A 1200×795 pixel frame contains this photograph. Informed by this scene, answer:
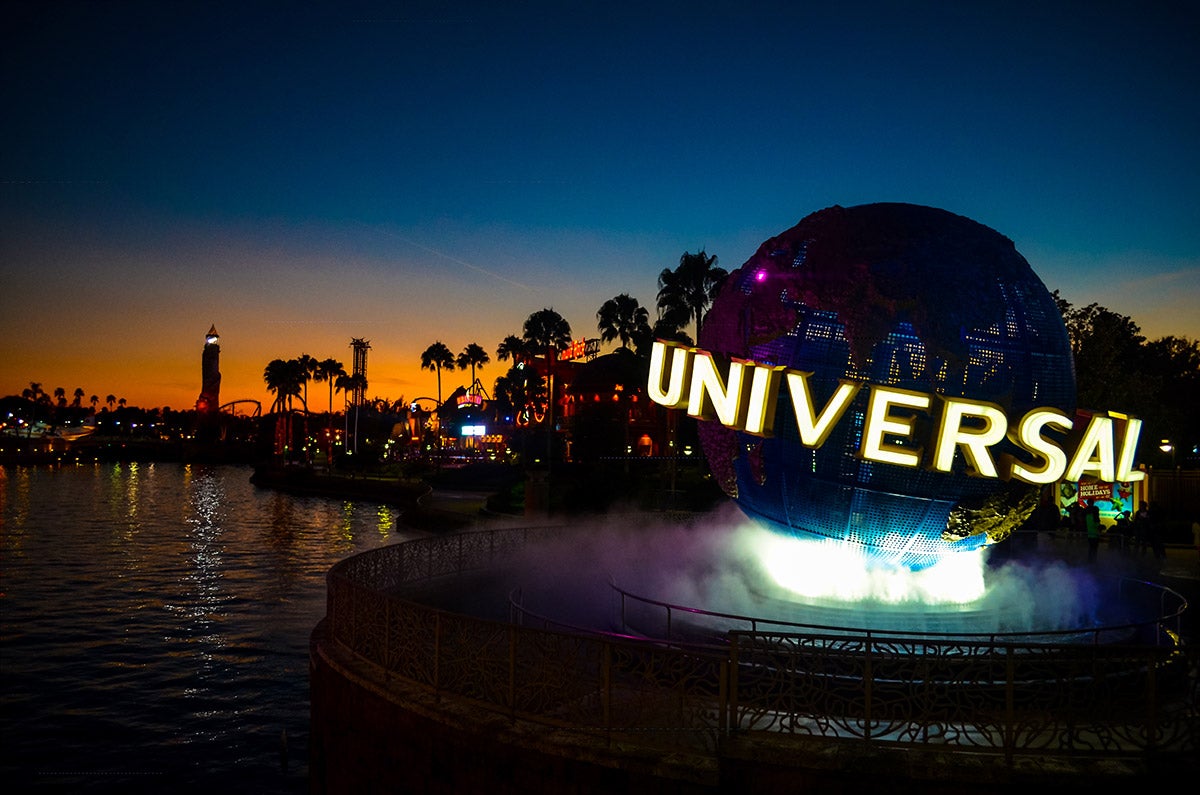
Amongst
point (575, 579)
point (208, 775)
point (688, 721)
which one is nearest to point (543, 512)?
point (575, 579)


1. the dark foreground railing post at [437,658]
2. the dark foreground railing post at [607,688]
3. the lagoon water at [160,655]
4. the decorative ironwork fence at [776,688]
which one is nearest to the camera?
the decorative ironwork fence at [776,688]

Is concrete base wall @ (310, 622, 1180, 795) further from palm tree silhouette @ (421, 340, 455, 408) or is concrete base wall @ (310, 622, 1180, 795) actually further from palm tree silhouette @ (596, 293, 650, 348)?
palm tree silhouette @ (421, 340, 455, 408)

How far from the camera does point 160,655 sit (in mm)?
19531

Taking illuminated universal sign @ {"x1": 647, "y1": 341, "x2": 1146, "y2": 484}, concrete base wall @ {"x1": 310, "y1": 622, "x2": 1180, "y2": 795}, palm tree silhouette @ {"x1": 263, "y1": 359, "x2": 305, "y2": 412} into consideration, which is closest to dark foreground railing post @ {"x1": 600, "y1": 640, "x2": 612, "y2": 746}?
concrete base wall @ {"x1": 310, "y1": 622, "x2": 1180, "y2": 795}

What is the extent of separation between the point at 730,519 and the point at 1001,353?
11.9 metres

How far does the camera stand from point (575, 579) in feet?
55.4

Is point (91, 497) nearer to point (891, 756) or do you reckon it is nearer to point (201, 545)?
point (201, 545)

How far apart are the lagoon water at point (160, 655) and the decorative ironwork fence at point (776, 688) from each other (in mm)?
6577

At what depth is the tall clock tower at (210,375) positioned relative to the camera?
580 feet

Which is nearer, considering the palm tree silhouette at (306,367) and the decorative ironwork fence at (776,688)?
the decorative ironwork fence at (776,688)

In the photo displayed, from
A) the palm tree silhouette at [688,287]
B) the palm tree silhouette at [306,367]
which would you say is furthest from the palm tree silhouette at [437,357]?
the palm tree silhouette at [688,287]

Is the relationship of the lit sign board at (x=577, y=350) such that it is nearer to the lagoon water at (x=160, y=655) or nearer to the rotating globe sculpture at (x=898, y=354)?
the lagoon water at (x=160, y=655)

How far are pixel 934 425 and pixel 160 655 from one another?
17.9m

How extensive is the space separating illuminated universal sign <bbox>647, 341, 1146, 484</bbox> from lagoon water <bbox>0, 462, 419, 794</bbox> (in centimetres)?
936
